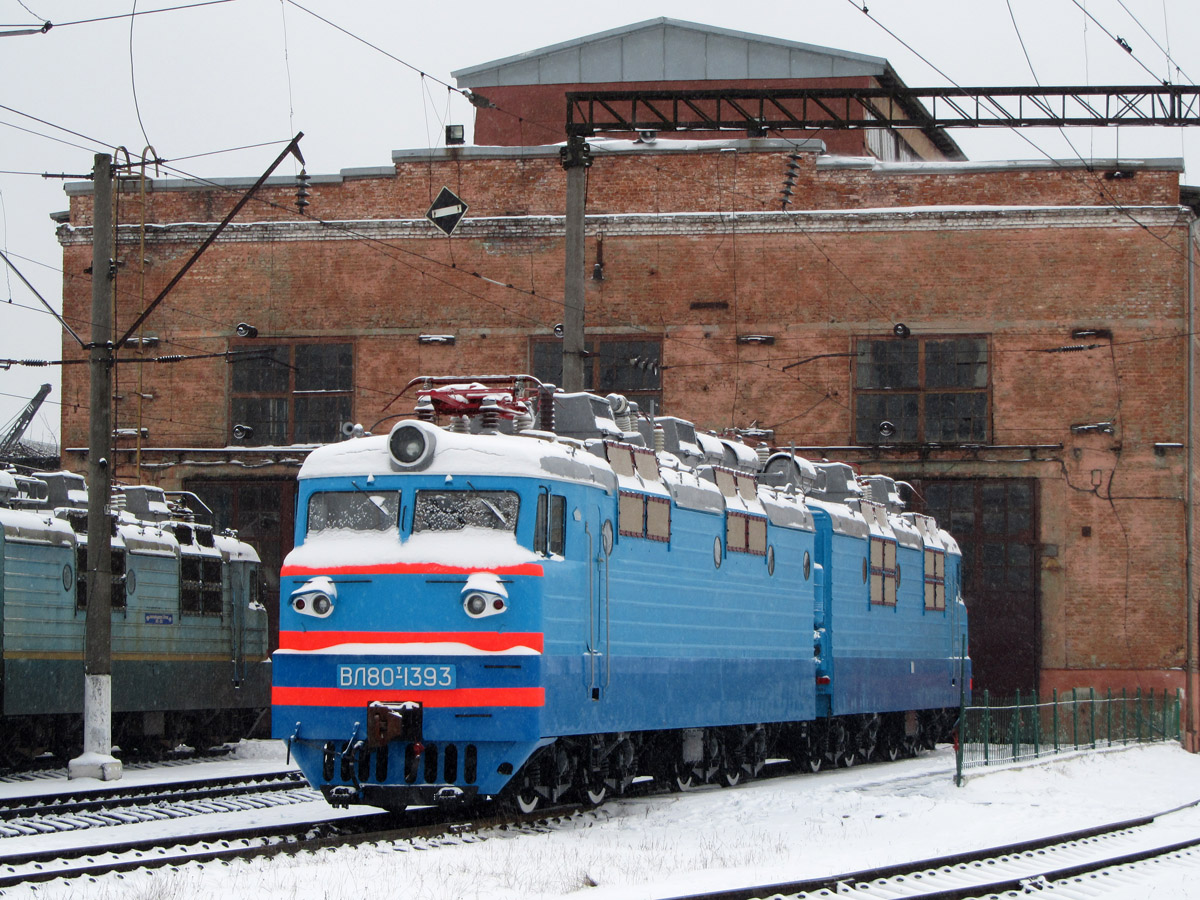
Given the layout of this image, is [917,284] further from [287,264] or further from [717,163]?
[287,264]

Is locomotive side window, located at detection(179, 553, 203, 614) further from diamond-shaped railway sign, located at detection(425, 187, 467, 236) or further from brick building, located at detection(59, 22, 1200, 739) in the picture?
diamond-shaped railway sign, located at detection(425, 187, 467, 236)

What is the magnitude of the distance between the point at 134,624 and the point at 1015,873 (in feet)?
46.4

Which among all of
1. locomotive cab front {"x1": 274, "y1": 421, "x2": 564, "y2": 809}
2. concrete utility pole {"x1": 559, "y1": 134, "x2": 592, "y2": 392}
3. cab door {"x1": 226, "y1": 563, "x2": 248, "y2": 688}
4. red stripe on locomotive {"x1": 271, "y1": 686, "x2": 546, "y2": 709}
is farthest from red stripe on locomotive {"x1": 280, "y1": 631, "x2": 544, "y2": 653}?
cab door {"x1": 226, "y1": 563, "x2": 248, "y2": 688}

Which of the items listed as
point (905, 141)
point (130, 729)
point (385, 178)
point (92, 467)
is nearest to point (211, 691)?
point (130, 729)

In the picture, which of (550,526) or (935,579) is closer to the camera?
(550,526)

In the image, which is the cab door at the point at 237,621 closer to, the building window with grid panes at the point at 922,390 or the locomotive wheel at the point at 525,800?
the locomotive wheel at the point at 525,800

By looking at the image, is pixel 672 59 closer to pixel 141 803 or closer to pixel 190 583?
pixel 190 583

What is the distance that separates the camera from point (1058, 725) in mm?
30375

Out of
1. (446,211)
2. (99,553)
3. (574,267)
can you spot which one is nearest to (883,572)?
(574,267)

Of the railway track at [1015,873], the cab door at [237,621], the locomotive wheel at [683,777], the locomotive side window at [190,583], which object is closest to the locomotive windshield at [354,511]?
the railway track at [1015,873]

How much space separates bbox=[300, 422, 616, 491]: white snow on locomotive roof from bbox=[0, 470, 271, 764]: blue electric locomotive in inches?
291

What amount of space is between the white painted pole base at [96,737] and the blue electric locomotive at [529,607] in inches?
252

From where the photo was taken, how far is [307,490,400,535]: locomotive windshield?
50.4 ft

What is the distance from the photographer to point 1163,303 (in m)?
33.3
